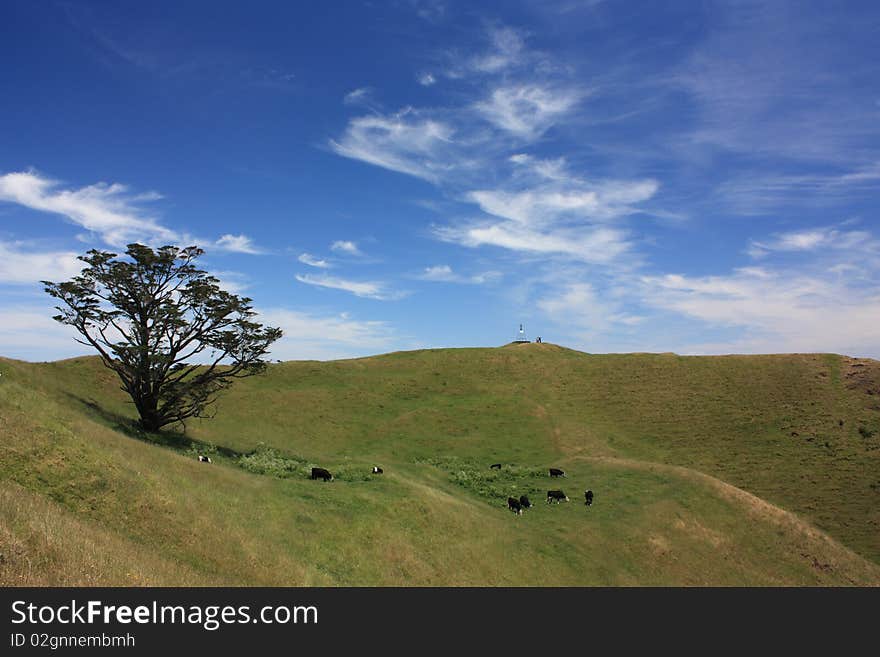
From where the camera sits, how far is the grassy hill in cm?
2014

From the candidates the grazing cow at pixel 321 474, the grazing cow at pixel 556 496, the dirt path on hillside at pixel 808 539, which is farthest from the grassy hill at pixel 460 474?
the grazing cow at pixel 556 496

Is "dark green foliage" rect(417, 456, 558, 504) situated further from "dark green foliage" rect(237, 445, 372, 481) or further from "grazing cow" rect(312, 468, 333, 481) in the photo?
"grazing cow" rect(312, 468, 333, 481)

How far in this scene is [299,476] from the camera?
39.2 m

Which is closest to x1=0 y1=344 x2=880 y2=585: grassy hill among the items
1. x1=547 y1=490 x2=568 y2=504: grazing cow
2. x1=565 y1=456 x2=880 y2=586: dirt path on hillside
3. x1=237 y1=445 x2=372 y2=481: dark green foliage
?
x1=565 y1=456 x2=880 y2=586: dirt path on hillside

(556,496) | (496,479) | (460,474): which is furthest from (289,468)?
(556,496)

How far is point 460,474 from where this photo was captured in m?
51.9

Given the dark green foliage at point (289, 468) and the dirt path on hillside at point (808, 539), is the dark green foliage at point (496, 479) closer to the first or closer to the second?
the dark green foliage at point (289, 468)

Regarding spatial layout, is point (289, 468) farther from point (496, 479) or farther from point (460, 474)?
point (496, 479)

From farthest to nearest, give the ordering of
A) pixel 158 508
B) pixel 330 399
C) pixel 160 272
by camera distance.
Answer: pixel 330 399
pixel 160 272
pixel 158 508

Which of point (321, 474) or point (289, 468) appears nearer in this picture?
point (321, 474)

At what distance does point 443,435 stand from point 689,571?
38683 mm

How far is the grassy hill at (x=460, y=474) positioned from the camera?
20.1 m
